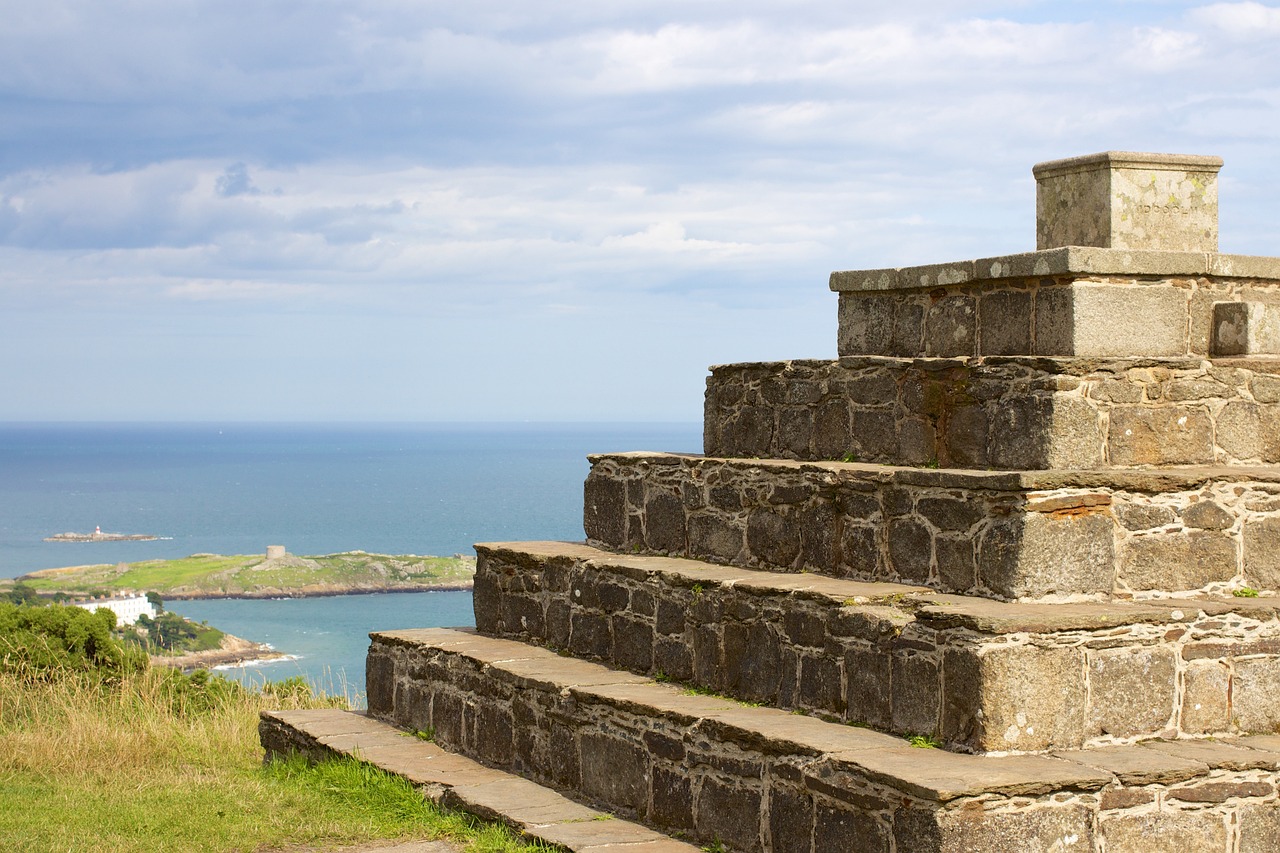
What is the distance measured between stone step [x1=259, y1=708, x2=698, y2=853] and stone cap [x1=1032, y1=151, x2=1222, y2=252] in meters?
4.07

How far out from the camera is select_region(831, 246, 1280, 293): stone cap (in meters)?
7.13

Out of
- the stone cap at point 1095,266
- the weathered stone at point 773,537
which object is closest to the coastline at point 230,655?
the weathered stone at point 773,537

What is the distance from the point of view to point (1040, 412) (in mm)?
6844

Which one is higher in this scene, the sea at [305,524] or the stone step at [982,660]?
the stone step at [982,660]

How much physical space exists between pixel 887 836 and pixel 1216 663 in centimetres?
195

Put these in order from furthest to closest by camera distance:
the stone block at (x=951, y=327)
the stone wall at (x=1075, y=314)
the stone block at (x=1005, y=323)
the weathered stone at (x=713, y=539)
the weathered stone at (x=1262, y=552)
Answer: the weathered stone at (x=713, y=539), the stone block at (x=951, y=327), the stone block at (x=1005, y=323), the stone wall at (x=1075, y=314), the weathered stone at (x=1262, y=552)

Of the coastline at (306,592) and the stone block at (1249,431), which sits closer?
the stone block at (1249,431)

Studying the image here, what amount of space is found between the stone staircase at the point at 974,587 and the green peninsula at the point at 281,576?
216ft

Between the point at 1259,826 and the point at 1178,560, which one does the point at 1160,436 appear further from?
the point at 1259,826

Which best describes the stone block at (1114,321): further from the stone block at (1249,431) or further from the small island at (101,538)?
the small island at (101,538)

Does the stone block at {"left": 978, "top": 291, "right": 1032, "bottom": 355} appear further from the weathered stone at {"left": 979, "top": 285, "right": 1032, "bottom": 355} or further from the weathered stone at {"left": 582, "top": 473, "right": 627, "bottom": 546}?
the weathered stone at {"left": 582, "top": 473, "right": 627, "bottom": 546}

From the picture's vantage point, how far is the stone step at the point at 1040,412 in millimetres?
6867

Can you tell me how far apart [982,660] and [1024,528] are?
2.55ft

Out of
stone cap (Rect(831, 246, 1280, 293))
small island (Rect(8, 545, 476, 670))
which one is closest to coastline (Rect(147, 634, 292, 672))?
small island (Rect(8, 545, 476, 670))
